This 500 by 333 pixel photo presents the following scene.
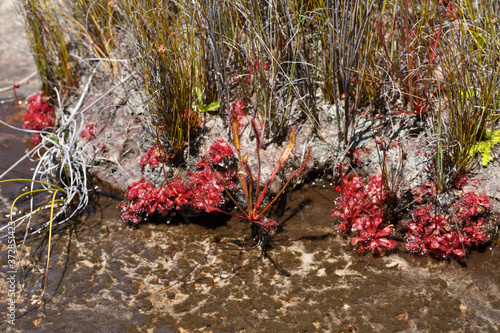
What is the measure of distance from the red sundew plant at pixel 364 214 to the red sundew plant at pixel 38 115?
375 centimetres

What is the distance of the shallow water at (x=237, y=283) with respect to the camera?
2.81 metres

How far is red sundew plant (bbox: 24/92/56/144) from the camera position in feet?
16.7

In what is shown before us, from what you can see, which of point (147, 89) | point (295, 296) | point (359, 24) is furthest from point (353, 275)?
point (147, 89)

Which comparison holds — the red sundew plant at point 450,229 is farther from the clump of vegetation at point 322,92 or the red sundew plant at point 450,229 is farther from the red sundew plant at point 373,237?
the red sundew plant at point 373,237

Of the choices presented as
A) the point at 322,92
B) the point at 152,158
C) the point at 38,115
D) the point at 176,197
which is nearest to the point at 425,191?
the point at 322,92

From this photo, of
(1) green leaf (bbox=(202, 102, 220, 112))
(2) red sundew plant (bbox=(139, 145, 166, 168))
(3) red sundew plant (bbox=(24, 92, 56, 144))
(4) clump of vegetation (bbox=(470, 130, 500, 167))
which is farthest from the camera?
(3) red sundew plant (bbox=(24, 92, 56, 144))

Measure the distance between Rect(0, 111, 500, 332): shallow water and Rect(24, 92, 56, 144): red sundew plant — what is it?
1981 mm

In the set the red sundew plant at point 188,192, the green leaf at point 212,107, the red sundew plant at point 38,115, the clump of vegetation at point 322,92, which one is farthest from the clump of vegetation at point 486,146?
the red sundew plant at point 38,115

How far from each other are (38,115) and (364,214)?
4.18 meters

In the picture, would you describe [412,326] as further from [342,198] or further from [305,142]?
[305,142]

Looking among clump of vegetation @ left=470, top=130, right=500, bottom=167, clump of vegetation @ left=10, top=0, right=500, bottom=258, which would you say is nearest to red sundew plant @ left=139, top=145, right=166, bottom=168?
clump of vegetation @ left=10, top=0, right=500, bottom=258

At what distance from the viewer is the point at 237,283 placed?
10.3 ft

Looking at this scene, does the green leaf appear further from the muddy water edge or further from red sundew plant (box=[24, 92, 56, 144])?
red sundew plant (box=[24, 92, 56, 144])

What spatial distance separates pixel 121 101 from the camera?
459cm
